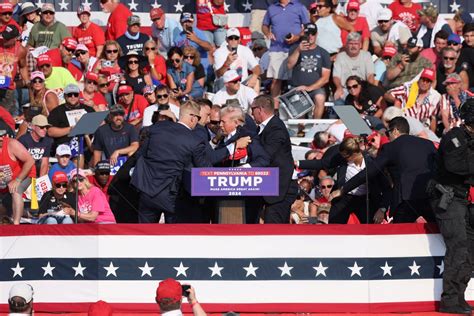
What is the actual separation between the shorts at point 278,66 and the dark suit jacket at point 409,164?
6831 millimetres

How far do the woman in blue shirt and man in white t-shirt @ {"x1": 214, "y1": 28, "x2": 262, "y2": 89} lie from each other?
0.43 m

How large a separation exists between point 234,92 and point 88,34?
321 cm

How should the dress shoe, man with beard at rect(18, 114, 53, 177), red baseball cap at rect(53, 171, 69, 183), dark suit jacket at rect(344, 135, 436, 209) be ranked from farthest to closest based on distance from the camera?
1. man with beard at rect(18, 114, 53, 177)
2. red baseball cap at rect(53, 171, 69, 183)
3. dark suit jacket at rect(344, 135, 436, 209)
4. the dress shoe

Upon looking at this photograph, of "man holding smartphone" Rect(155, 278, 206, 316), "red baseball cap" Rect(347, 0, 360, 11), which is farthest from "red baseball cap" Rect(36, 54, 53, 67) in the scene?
"man holding smartphone" Rect(155, 278, 206, 316)

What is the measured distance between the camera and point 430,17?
22953mm

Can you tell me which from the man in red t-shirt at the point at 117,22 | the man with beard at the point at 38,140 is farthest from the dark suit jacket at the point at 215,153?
the man in red t-shirt at the point at 117,22

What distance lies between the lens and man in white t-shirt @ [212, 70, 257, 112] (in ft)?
67.8

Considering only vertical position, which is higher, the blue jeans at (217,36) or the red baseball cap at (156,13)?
the red baseball cap at (156,13)

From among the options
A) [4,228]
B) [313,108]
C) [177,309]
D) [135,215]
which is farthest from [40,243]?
[313,108]

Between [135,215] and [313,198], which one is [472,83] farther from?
[135,215]

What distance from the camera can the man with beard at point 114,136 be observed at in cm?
1877

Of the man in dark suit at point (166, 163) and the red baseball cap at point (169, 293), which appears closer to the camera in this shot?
the red baseball cap at point (169, 293)

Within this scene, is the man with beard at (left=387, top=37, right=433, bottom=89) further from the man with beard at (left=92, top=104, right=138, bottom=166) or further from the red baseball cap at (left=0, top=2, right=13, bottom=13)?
the red baseball cap at (left=0, top=2, right=13, bottom=13)

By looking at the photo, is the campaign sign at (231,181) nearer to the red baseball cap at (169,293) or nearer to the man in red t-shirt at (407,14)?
the red baseball cap at (169,293)
